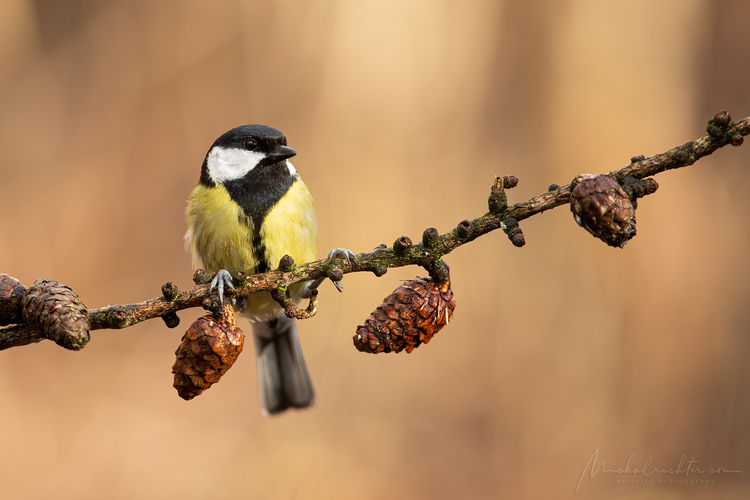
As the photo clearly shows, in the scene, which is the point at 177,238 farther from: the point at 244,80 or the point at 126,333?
the point at 244,80

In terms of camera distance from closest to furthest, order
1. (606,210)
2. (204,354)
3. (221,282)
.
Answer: (606,210) → (204,354) → (221,282)

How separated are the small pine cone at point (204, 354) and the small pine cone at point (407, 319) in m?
0.18

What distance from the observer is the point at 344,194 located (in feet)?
7.17

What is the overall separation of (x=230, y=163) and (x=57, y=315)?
76 cm

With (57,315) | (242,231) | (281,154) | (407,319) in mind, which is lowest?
(407,319)

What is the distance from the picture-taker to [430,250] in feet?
2.43

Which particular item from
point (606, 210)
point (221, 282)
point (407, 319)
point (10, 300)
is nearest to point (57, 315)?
point (10, 300)

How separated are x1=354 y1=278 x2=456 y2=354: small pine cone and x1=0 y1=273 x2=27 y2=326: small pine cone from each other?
0.45 m

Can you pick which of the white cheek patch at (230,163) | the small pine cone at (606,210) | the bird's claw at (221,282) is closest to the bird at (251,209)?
the white cheek patch at (230,163)

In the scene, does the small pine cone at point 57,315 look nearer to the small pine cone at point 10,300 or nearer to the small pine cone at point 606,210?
the small pine cone at point 10,300

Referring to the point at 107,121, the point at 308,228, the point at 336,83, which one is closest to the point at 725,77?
the point at 336,83

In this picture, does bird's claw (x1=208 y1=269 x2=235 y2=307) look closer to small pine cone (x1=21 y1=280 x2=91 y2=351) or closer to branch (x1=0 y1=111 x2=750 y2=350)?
branch (x1=0 y1=111 x2=750 y2=350)

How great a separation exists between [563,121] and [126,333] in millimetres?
1923

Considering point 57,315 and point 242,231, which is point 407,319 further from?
point 242,231
